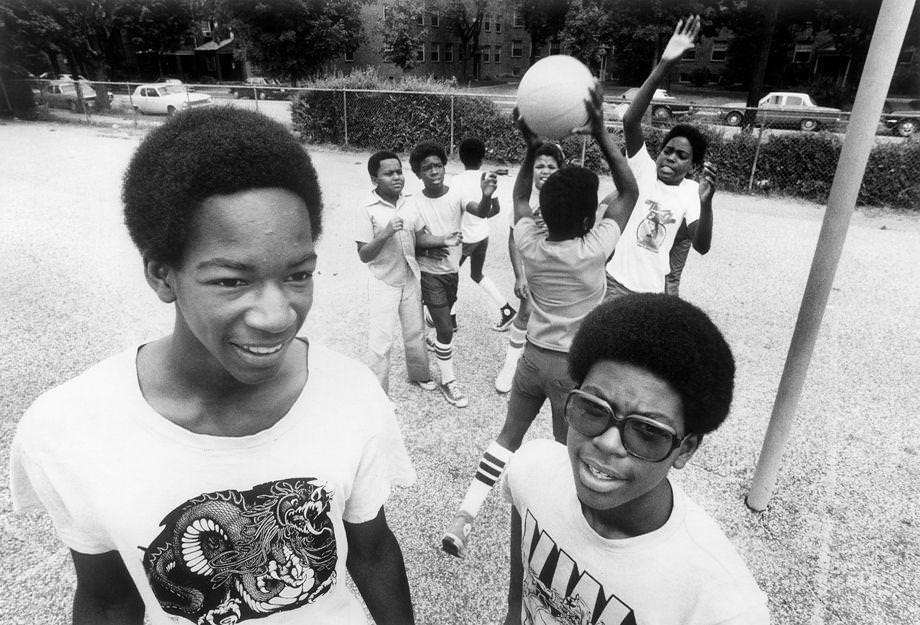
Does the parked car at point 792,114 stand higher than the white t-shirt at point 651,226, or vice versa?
the parked car at point 792,114

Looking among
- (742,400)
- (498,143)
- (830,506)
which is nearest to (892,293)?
(742,400)

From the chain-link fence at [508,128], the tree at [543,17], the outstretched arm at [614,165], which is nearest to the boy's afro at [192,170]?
the outstretched arm at [614,165]

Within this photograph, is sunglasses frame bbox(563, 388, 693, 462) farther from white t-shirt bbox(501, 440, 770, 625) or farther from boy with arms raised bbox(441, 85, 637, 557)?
boy with arms raised bbox(441, 85, 637, 557)

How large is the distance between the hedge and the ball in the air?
10612mm

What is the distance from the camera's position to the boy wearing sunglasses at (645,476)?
4.30 ft

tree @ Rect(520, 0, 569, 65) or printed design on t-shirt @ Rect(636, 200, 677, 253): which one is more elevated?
tree @ Rect(520, 0, 569, 65)

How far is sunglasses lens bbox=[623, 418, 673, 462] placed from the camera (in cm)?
132

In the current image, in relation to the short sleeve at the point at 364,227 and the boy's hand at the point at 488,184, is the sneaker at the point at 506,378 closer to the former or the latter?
→ the boy's hand at the point at 488,184

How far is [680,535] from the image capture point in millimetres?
1373

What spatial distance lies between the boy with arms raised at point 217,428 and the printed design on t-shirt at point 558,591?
0.51 m

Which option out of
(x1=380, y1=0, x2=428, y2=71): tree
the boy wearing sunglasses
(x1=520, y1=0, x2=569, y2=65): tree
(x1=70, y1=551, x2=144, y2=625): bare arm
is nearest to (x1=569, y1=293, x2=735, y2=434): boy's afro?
the boy wearing sunglasses

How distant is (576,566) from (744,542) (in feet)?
7.13

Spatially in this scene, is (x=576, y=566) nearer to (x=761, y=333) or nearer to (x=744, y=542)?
(x=744, y=542)

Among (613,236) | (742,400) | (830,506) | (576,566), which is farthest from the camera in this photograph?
(742,400)
